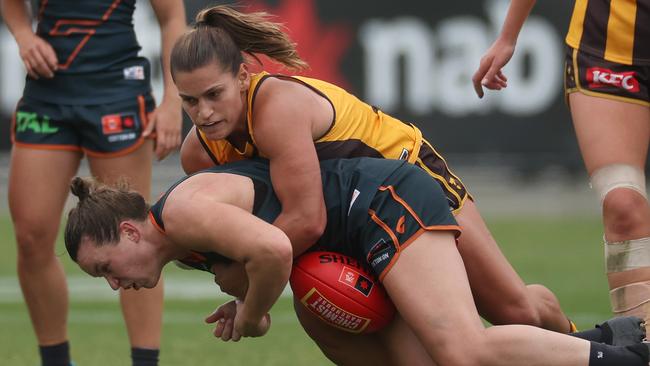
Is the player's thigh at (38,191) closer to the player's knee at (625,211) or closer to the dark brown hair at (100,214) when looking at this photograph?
the dark brown hair at (100,214)

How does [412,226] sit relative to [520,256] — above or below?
above

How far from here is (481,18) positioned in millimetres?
13180

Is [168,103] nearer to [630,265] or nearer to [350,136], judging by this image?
[350,136]

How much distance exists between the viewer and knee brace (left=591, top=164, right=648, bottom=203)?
448cm

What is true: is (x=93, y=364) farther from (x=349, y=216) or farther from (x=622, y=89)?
(x=622, y=89)

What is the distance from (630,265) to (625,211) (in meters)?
0.20

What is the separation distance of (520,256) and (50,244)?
544cm

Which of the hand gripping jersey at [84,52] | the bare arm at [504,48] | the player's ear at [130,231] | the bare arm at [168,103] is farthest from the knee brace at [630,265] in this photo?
the hand gripping jersey at [84,52]

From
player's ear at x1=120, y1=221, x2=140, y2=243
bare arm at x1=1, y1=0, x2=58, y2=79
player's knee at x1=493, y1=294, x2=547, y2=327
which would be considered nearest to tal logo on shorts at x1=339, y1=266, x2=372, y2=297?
player's knee at x1=493, y1=294, x2=547, y2=327

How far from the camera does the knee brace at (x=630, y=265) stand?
4.44 metres

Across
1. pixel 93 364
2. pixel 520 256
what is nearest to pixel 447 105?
pixel 520 256

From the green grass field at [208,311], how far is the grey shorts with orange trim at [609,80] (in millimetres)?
2008

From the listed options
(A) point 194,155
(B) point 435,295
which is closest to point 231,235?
(B) point 435,295

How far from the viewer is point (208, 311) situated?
7.69 metres
